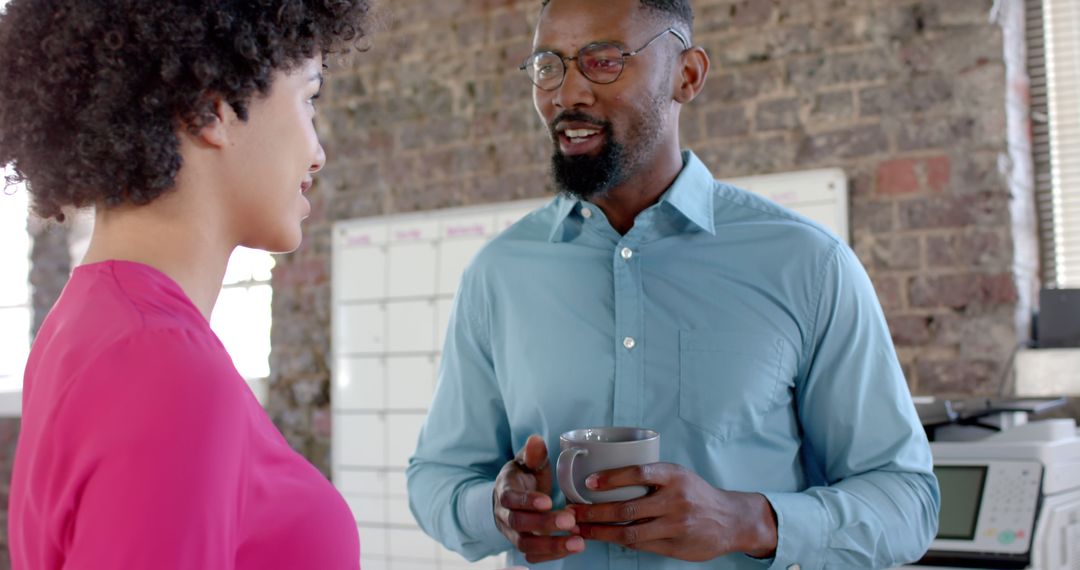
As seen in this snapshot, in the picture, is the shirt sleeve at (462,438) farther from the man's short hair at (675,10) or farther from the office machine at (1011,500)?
the office machine at (1011,500)

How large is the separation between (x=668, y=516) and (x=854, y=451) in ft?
1.13

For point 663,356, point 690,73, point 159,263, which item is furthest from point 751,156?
point 159,263

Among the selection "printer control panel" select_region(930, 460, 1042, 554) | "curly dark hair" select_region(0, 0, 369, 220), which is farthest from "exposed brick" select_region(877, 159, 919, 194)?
"curly dark hair" select_region(0, 0, 369, 220)

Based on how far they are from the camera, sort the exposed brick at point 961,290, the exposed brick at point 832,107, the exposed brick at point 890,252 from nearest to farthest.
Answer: the exposed brick at point 961,290 → the exposed brick at point 890,252 → the exposed brick at point 832,107

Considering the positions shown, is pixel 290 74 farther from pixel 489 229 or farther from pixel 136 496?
pixel 489 229

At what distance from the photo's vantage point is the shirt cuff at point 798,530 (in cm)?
127

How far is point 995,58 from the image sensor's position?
2.49m

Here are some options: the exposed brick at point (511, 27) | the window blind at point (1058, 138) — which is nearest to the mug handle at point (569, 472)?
the window blind at point (1058, 138)

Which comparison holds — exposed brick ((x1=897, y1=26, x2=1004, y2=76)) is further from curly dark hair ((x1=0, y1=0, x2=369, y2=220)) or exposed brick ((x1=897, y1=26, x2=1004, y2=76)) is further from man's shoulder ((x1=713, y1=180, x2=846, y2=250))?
curly dark hair ((x1=0, y1=0, x2=369, y2=220))

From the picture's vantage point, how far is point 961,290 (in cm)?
250

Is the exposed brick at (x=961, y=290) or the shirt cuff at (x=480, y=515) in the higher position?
the exposed brick at (x=961, y=290)

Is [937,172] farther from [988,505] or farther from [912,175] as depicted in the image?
[988,505]

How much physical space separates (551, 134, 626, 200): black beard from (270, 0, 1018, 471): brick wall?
4.50 ft

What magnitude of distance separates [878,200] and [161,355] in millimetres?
2271
